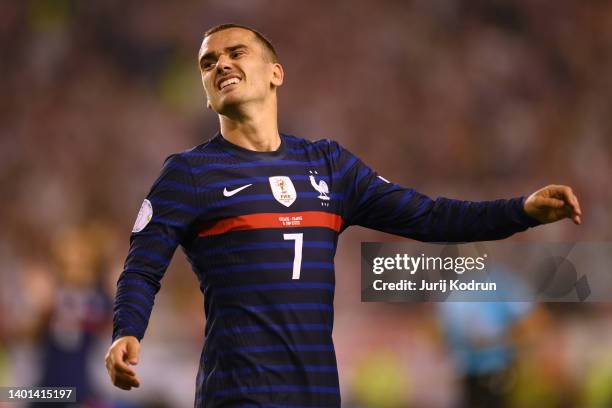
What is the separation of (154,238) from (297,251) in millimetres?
310

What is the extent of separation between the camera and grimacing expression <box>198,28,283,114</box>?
7.49ft

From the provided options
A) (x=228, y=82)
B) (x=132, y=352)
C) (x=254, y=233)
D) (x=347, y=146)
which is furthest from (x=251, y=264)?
(x=347, y=146)

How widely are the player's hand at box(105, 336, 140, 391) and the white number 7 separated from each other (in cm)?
40

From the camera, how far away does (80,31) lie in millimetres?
5668

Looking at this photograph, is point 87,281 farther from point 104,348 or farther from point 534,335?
point 534,335

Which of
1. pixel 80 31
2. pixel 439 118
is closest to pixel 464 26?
pixel 439 118

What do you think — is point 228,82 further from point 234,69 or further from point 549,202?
point 549,202

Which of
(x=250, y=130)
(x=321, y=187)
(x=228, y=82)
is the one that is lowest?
(x=321, y=187)

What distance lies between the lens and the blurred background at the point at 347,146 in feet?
15.8

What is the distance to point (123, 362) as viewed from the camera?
186 centimetres

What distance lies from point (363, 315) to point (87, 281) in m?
1.42

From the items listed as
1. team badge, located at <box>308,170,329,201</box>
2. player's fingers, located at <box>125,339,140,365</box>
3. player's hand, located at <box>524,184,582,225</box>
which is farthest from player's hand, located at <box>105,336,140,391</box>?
player's hand, located at <box>524,184,582,225</box>

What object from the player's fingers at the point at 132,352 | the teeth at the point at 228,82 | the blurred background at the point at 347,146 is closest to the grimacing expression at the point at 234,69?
the teeth at the point at 228,82

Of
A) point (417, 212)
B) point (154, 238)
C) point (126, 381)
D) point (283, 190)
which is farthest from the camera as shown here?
point (417, 212)
